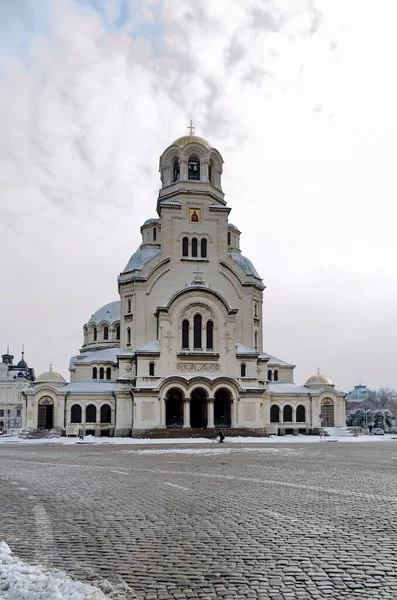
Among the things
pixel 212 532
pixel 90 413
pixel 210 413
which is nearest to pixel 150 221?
pixel 90 413

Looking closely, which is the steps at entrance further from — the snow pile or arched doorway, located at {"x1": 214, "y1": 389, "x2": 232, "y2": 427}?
the snow pile

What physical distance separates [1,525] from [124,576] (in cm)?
406

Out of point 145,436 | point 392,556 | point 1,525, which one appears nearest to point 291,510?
point 392,556

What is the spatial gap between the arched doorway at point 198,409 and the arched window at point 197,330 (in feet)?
13.5

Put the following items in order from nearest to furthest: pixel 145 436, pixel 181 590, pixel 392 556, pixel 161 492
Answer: pixel 181 590 → pixel 392 556 → pixel 161 492 → pixel 145 436

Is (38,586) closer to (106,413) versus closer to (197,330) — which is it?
(197,330)

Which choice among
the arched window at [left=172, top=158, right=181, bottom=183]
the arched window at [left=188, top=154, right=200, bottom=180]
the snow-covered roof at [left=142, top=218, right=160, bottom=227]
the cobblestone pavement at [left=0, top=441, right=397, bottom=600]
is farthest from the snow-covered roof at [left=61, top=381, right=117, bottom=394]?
the cobblestone pavement at [left=0, top=441, right=397, bottom=600]

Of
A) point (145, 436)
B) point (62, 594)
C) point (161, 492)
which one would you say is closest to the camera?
point (62, 594)

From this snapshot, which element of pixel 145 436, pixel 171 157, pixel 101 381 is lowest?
pixel 145 436

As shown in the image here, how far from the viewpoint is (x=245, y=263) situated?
64.0 metres

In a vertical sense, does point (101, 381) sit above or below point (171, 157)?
below

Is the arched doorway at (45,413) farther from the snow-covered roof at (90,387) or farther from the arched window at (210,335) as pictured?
the arched window at (210,335)

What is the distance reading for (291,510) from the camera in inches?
460

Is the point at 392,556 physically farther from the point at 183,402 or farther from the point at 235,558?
the point at 183,402
